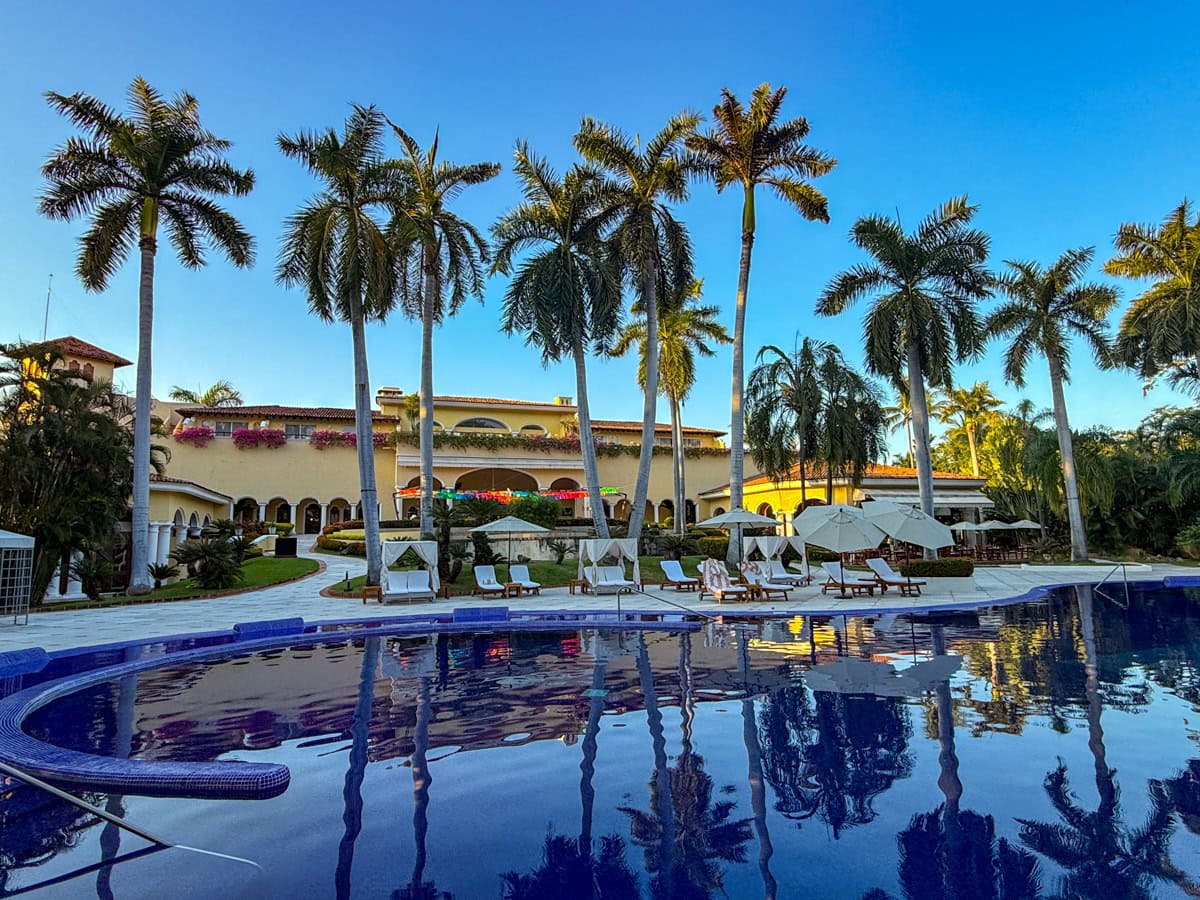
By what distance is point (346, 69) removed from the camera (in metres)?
14.3

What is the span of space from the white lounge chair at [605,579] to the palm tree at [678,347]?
1300cm

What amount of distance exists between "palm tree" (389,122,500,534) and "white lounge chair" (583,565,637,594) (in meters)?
5.18

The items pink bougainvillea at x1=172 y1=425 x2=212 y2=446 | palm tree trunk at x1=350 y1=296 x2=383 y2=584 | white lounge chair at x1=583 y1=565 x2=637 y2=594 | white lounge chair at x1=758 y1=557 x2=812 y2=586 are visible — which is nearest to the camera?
white lounge chair at x1=583 y1=565 x2=637 y2=594

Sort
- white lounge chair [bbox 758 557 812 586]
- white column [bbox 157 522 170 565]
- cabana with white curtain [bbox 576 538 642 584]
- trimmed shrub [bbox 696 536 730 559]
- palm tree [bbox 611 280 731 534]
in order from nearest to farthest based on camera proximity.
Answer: cabana with white curtain [bbox 576 538 642 584] < white lounge chair [bbox 758 557 812 586] < white column [bbox 157 522 170 565] < trimmed shrub [bbox 696 536 730 559] < palm tree [bbox 611 280 731 534]

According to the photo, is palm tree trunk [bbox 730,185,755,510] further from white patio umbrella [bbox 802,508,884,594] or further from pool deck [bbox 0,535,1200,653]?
white patio umbrella [bbox 802,508,884,594]

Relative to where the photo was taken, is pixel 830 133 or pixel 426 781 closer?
pixel 426 781

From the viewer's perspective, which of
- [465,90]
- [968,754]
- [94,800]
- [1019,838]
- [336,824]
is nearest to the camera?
[1019,838]

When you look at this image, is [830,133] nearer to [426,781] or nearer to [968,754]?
[968,754]

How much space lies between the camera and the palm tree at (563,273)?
20.1 meters

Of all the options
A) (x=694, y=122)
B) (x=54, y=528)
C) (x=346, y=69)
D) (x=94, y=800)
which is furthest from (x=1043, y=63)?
(x=54, y=528)

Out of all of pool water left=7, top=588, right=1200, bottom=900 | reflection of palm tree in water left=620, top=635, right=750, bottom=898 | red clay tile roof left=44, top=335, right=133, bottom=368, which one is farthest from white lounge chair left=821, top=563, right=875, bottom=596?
red clay tile roof left=44, top=335, right=133, bottom=368

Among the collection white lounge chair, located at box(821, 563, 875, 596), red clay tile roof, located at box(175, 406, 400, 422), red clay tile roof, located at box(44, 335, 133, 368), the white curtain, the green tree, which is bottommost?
white lounge chair, located at box(821, 563, 875, 596)

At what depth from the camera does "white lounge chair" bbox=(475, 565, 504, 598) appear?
17188 mm

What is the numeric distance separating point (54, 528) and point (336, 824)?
622 inches
